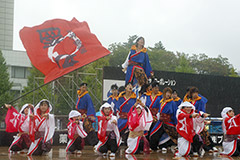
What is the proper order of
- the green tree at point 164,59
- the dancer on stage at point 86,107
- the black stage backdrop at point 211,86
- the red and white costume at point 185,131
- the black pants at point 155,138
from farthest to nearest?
the green tree at point 164,59
the black stage backdrop at point 211,86
the dancer on stage at point 86,107
the black pants at point 155,138
the red and white costume at point 185,131

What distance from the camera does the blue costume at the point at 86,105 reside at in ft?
32.3

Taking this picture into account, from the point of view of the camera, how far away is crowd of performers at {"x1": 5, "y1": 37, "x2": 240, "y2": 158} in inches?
309

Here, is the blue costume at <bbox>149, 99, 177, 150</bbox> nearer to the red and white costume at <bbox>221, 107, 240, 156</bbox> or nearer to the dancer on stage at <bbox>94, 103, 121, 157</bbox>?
the red and white costume at <bbox>221, 107, 240, 156</bbox>

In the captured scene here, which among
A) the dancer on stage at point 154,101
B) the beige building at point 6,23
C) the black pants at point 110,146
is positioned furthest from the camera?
the beige building at point 6,23

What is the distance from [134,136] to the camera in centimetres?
821

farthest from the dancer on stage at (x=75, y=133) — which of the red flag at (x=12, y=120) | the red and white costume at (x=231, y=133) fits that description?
the red and white costume at (x=231, y=133)

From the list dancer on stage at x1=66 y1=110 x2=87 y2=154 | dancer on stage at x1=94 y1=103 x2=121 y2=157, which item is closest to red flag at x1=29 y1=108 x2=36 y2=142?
dancer on stage at x1=66 y1=110 x2=87 y2=154

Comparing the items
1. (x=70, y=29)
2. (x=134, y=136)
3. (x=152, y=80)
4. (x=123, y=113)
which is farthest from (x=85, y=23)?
(x=134, y=136)

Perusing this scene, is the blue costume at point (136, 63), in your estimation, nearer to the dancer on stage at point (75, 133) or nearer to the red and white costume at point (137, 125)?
the red and white costume at point (137, 125)

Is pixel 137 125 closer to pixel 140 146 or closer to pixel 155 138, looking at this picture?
pixel 140 146

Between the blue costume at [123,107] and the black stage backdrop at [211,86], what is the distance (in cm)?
768

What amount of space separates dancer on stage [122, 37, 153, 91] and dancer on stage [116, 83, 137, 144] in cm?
44

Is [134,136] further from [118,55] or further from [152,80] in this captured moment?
[118,55]

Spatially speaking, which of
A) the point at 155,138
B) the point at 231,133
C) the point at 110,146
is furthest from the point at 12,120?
the point at 231,133
